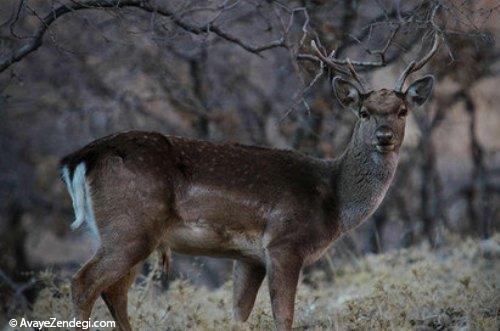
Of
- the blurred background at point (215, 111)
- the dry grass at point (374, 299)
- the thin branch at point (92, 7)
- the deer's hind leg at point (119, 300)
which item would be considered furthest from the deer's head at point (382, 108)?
the blurred background at point (215, 111)

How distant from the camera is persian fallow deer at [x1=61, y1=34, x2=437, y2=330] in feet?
27.0

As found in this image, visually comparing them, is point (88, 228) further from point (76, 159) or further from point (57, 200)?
point (57, 200)

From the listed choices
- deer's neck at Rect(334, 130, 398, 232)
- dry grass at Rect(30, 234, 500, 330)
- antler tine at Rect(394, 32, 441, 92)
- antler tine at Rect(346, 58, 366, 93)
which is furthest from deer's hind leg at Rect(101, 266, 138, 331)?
antler tine at Rect(394, 32, 441, 92)

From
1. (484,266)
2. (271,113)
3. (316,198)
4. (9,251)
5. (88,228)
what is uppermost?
(316,198)

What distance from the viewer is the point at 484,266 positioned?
456 inches

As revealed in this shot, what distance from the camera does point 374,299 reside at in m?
9.52

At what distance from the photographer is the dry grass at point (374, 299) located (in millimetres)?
8820

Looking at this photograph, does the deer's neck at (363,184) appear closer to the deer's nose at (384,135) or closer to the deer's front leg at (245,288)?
the deer's nose at (384,135)

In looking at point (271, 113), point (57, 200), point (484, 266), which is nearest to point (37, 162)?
point (57, 200)

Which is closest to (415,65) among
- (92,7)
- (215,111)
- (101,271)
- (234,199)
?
(234,199)

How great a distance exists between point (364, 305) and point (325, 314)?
437mm

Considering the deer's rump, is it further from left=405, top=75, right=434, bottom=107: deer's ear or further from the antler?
left=405, top=75, right=434, bottom=107: deer's ear

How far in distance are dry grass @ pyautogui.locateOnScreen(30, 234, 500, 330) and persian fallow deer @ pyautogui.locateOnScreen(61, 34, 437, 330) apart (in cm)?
71

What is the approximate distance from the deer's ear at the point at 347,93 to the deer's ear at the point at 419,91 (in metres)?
0.42
